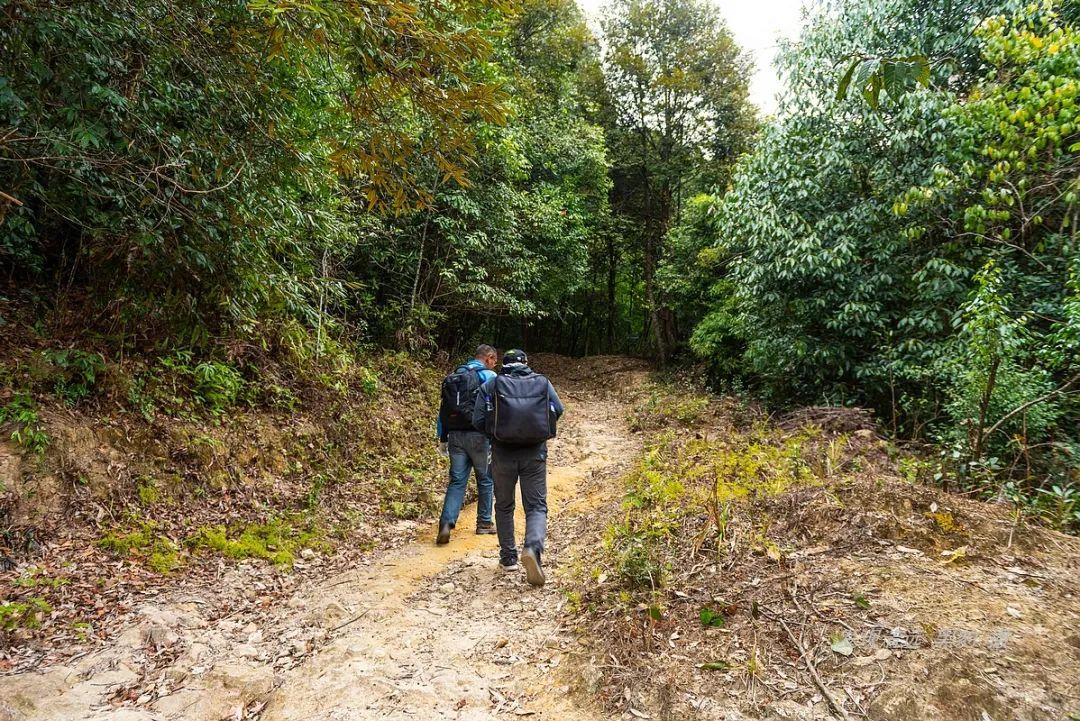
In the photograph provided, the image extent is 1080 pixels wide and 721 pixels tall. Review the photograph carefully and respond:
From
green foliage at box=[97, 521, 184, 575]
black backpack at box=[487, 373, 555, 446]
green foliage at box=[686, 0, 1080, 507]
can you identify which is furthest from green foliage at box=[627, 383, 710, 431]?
green foliage at box=[97, 521, 184, 575]

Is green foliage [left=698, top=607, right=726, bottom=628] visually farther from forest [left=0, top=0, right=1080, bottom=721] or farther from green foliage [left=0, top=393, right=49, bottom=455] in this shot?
green foliage [left=0, top=393, right=49, bottom=455]

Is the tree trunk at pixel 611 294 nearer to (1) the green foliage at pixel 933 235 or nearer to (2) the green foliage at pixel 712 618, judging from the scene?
(1) the green foliage at pixel 933 235

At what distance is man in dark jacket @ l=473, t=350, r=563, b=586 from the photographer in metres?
4.50

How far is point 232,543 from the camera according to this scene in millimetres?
5047

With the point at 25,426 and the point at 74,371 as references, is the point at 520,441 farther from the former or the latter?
the point at 74,371

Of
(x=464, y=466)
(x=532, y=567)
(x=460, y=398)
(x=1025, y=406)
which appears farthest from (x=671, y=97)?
(x=532, y=567)

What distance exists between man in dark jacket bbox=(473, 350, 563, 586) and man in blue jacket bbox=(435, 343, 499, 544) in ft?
2.48

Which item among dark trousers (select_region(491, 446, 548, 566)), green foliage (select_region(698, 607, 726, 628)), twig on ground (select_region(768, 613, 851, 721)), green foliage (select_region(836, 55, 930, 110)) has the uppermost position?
green foliage (select_region(836, 55, 930, 110))

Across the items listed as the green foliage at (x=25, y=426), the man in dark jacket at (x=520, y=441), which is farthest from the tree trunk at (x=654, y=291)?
the green foliage at (x=25, y=426)

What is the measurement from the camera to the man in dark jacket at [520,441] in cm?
450

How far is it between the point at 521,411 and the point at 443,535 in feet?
7.15

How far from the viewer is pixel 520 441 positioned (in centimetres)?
452

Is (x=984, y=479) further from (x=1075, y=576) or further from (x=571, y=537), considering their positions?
(x=571, y=537)

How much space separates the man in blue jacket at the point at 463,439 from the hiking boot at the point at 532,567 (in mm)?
1530
